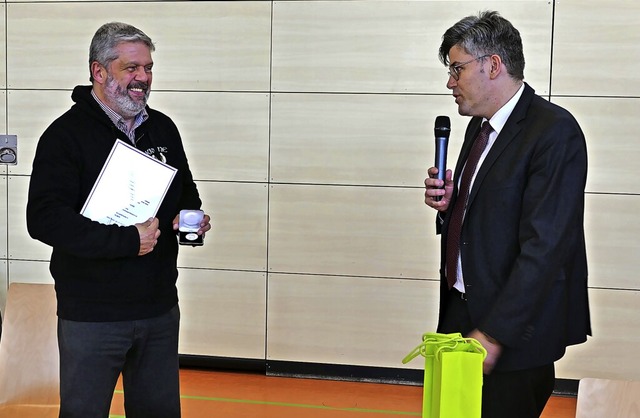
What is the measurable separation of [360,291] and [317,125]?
1.06 meters

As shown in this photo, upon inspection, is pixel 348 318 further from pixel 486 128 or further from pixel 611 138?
pixel 486 128

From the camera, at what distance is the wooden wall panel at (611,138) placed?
4645 mm

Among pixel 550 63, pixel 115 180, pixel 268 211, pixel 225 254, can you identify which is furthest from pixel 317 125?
pixel 115 180

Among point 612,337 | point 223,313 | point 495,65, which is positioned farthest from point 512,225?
point 223,313

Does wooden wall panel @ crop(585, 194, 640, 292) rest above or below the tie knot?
below

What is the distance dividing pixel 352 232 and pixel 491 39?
8.37 ft

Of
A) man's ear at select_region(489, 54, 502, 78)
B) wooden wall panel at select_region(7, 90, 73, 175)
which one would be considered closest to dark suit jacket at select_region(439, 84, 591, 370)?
man's ear at select_region(489, 54, 502, 78)

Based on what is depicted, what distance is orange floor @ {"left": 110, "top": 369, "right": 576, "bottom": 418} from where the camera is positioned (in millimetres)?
4469

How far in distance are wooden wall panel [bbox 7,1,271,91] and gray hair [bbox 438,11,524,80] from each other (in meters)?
2.52

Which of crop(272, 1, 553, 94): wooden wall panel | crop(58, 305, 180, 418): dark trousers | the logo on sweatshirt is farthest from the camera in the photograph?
crop(272, 1, 553, 94): wooden wall panel

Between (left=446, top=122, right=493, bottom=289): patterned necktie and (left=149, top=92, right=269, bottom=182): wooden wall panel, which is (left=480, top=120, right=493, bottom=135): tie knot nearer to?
(left=446, top=122, right=493, bottom=289): patterned necktie

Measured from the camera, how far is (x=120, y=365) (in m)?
2.83

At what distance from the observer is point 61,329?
111 inches

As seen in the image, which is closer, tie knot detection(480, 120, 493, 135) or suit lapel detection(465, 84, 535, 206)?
suit lapel detection(465, 84, 535, 206)
